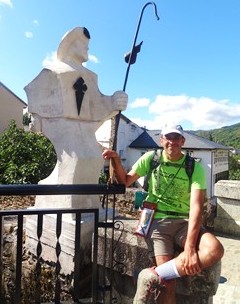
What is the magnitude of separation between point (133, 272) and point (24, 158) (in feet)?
27.2

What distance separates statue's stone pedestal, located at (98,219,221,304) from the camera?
7.18ft

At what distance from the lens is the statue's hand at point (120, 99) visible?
4383 mm

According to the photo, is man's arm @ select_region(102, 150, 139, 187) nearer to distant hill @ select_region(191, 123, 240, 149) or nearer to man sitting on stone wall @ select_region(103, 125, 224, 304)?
man sitting on stone wall @ select_region(103, 125, 224, 304)

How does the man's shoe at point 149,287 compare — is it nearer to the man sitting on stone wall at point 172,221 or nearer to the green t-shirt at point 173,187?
the man sitting on stone wall at point 172,221

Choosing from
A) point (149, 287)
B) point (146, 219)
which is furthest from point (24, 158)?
point (149, 287)

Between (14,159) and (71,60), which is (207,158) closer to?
(14,159)

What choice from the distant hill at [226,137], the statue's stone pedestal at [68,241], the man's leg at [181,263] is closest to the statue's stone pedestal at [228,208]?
the statue's stone pedestal at [68,241]

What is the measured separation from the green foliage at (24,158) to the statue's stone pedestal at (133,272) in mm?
6792

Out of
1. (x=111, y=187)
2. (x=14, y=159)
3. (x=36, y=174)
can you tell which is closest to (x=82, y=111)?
(x=111, y=187)

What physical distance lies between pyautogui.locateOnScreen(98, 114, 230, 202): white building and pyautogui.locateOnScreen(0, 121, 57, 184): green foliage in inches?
587

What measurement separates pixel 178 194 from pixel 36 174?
7.43 m

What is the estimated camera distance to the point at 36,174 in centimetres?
919

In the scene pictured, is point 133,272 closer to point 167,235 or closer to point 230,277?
point 167,235

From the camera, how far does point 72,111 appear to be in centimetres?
446
